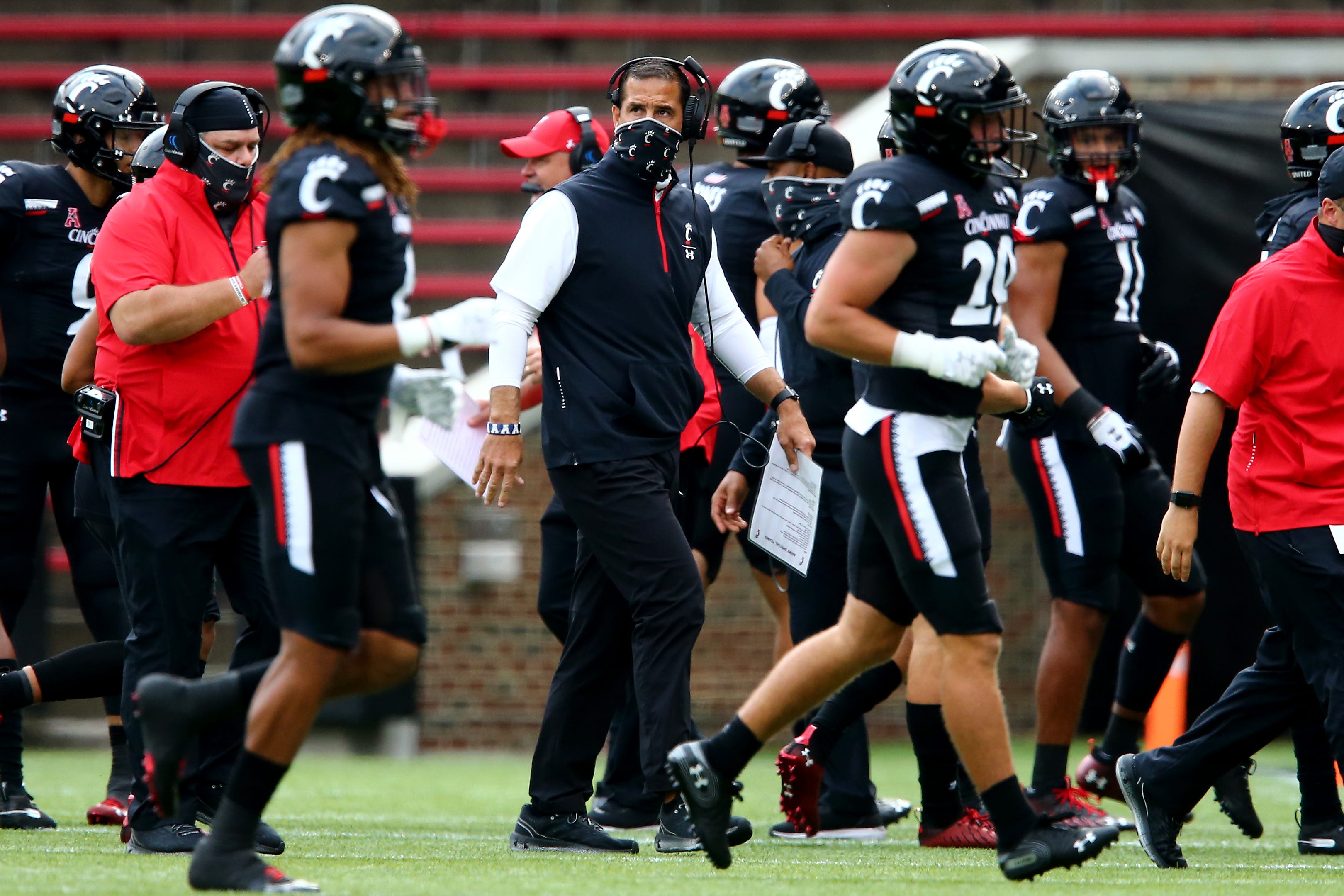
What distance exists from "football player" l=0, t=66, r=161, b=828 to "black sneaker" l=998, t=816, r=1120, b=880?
3008mm

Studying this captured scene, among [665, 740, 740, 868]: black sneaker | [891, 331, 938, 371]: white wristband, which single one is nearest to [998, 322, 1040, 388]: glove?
[891, 331, 938, 371]: white wristband

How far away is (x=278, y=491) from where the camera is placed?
370 centimetres

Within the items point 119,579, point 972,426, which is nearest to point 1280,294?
point 972,426

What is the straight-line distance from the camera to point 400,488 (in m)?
8.53

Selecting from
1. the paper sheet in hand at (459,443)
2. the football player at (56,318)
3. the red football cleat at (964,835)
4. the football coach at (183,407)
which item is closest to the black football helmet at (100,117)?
the football player at (56,318)

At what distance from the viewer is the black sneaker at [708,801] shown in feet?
13.9

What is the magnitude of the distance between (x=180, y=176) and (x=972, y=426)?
90.2 inches

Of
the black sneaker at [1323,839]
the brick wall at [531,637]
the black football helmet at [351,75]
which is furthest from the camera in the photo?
the brick wall at [531,637]

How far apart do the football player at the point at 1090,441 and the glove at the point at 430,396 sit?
2463 mm

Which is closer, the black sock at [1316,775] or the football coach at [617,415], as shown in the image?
the football coach at [617,415]

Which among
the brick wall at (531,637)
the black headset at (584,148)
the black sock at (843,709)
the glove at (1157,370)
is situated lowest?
the brick wall at (531,637)

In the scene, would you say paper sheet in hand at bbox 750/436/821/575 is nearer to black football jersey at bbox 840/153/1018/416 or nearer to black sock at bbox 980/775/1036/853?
black football jersey at bbox 840/153/1018/416

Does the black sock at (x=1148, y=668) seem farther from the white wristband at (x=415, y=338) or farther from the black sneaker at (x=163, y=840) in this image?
the white wristband at (x=415, y=338)

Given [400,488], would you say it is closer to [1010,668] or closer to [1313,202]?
[1010,668]
